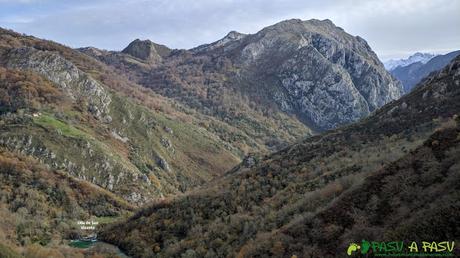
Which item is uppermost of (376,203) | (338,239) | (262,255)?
(376,203)

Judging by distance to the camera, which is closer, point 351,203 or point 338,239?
point 338,239

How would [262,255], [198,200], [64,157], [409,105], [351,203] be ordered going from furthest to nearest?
[64,157], [198,200], [409,105], [262,255], [351,203]

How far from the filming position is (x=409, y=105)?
292 feet

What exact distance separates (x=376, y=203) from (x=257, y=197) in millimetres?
44870

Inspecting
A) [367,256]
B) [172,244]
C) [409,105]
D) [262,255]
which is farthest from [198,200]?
[367,256]

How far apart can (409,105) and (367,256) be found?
6775cm

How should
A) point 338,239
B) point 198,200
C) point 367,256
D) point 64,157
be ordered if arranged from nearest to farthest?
1. point 367,256
2. point 338,239
3. point 198,200
4. point 64,157

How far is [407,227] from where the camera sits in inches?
1126

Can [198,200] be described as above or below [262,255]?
below

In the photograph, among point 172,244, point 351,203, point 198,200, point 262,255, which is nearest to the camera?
point 351,203

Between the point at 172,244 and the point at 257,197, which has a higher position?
the point at 257,197

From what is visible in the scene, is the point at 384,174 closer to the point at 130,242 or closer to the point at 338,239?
the point at 338,239

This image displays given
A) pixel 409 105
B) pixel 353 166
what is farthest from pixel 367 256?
pixel 409 105

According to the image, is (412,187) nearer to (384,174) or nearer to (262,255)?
(384,174)
